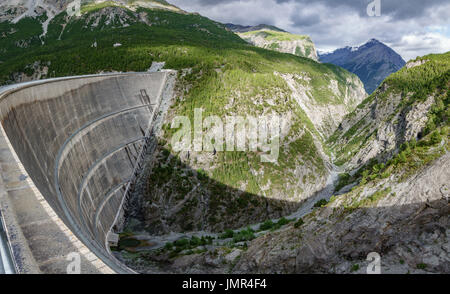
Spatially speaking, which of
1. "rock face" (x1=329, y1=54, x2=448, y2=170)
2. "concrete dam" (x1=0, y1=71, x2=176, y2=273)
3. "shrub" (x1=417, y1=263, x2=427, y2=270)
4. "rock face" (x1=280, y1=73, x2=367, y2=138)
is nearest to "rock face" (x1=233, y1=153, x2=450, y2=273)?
"shrub" (x1=417, y1=263, x2=427, y2=270)

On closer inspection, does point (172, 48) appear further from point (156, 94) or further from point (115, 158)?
point (115, 158)

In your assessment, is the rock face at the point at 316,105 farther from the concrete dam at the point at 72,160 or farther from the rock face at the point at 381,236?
the rock face at the point at 381,236

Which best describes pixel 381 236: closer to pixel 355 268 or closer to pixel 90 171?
pixel 355 268

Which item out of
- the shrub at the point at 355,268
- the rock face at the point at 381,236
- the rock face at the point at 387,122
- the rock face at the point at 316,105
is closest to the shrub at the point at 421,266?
the rock face at the point at 381,236

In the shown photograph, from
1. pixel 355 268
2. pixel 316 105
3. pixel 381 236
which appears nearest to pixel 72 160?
pixel 355 268

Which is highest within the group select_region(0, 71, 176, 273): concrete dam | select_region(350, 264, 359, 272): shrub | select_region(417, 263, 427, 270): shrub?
select_region(0, 71, 176, 273): concrete dam

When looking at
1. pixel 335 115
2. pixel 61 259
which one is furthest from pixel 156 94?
pixel 335 115

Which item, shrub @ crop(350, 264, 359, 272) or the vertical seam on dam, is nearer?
shrub @ crop(350, 264, 359, 272)

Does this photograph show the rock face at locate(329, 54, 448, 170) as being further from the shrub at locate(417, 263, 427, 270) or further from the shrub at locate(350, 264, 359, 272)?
the shrub at locate(350, 264, 359, 272)
